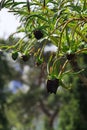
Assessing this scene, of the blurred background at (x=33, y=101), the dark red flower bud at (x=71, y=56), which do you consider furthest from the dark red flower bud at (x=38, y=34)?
the blurred background at (x=33, y=101)

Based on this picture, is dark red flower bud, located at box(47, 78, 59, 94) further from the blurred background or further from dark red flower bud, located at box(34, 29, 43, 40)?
the blurred background

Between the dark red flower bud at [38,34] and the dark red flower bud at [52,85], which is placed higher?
the dark red flower bud at [38,34]

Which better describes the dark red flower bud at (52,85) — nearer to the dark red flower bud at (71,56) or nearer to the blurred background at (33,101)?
the dark red flower bud at (71,56)

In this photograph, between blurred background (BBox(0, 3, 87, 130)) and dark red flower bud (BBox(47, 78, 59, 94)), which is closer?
dark red flower bud (BBox(47, 78, 59, 94))

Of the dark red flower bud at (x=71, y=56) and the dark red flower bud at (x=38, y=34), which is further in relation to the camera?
the dark red flower bud at (x=38, y=34)

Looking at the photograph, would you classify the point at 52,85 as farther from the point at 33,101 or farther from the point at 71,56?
the point at 33,101

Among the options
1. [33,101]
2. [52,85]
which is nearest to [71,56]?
[52,85]

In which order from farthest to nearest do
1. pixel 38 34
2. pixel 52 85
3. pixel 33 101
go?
pixel 33 101 < pixel 38 34 < pixel 52 85

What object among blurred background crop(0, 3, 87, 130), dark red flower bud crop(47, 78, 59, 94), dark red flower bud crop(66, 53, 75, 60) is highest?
dark red flower bud crop(66, 53, 75, 60)

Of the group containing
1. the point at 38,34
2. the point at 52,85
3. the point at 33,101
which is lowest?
the point at 33,101

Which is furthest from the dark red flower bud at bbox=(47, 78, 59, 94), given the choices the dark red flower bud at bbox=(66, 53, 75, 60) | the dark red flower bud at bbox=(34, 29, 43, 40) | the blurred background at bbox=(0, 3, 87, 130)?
the blurred background at bbox=(0, 3, 87, 130)
